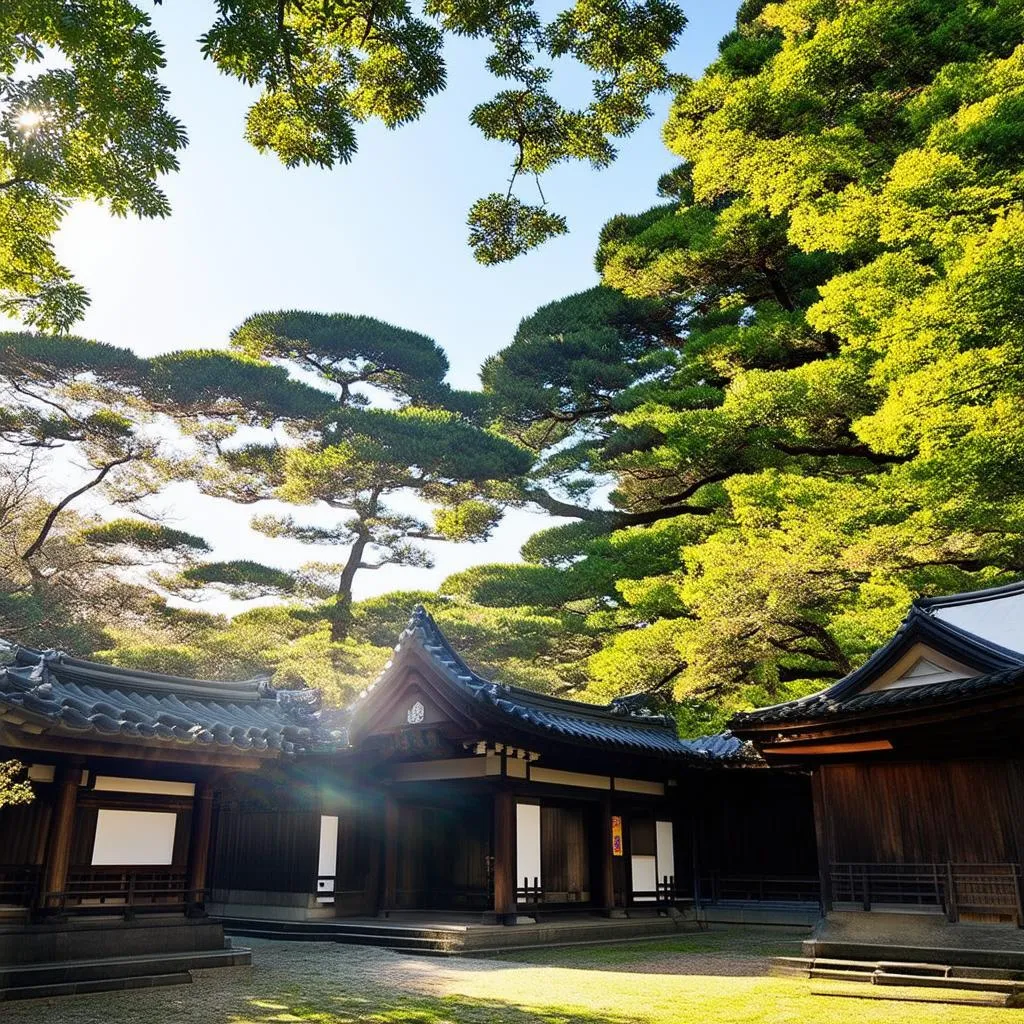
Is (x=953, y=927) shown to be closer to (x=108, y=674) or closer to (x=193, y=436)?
(x=108, y=674)

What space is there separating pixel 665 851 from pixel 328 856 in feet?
26.2

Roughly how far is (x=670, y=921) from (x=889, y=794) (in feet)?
26.2

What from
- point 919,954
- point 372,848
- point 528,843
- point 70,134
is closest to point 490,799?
point 528,843

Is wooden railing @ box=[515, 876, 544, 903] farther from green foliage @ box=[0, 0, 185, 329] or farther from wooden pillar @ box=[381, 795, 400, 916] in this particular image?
green foliage @ box=[0, 0, 185, 329]

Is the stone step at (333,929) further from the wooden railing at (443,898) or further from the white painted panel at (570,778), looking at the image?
the white painted panel at (570,778)

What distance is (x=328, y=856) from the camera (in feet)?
56.6

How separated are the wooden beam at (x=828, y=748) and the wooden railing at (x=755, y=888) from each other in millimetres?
7941

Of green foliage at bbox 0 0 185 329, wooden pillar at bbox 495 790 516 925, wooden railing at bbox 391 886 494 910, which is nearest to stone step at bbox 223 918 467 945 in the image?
wooden pillar at bbox 495 790 516 925

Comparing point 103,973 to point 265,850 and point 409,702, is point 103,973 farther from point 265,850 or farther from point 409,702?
point 265,850

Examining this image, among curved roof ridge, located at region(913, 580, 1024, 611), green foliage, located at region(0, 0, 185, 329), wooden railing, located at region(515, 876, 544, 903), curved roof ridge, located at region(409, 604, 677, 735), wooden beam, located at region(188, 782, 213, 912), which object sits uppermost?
green foliage, located at region(0, 0, 185, 329)

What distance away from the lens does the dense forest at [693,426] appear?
15023 mm

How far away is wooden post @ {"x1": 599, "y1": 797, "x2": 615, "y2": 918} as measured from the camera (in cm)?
1764

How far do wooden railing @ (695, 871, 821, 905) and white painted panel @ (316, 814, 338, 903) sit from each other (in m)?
8.68

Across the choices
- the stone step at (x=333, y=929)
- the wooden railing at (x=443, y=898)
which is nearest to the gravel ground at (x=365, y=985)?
the stone step at (x=333, y=929)
